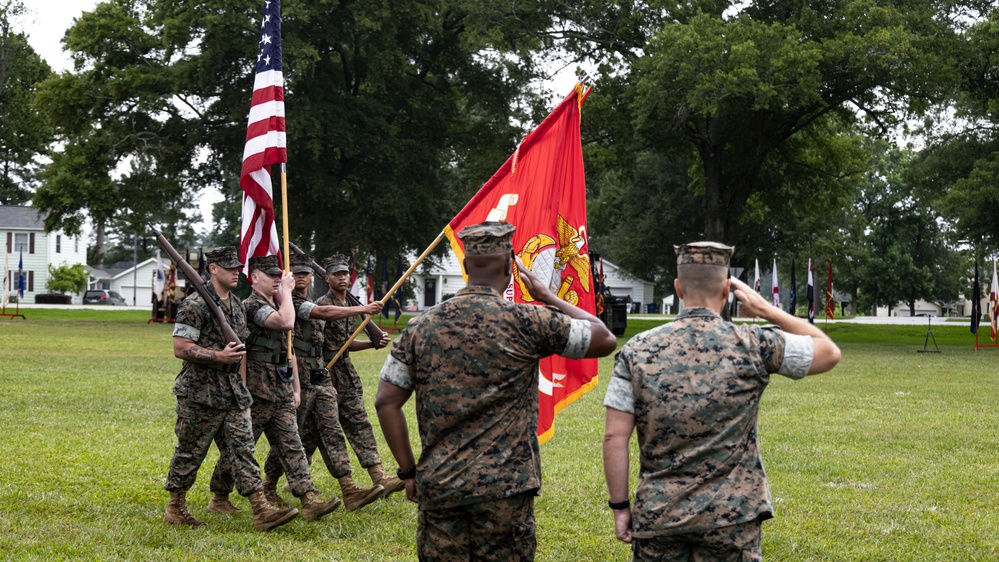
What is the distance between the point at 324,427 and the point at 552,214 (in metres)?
2.64

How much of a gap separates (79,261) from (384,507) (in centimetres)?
9598

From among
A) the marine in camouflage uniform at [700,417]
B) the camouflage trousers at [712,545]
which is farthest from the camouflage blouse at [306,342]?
the camouflage trousers at [712,545]

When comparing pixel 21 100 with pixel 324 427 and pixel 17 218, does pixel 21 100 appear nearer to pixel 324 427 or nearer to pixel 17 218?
pixel 17 218

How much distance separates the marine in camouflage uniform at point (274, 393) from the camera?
859 centimetres

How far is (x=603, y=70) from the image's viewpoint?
4066 cm

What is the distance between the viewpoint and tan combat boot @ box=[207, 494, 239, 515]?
348 inches

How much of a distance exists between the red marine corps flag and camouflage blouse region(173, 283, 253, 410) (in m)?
1.91

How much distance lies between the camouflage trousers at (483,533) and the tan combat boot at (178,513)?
4146mm

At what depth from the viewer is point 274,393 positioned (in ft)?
28.3

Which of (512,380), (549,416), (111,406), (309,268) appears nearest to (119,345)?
(111,406)

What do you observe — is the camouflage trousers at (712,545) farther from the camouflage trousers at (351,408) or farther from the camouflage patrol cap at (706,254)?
the camouflage trousers at (351,408)

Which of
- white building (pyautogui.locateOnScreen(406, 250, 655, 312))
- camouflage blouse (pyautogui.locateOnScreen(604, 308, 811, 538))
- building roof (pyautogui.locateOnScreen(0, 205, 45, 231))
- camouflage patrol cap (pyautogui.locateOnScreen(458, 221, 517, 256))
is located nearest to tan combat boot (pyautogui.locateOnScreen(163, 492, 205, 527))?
camouflage patrol cap (pyautogui.locateOnScreen(458, 221, 517, 256))

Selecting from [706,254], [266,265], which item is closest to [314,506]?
[266,265]

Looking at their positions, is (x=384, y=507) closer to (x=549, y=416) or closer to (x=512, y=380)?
(x=549, y=416)
